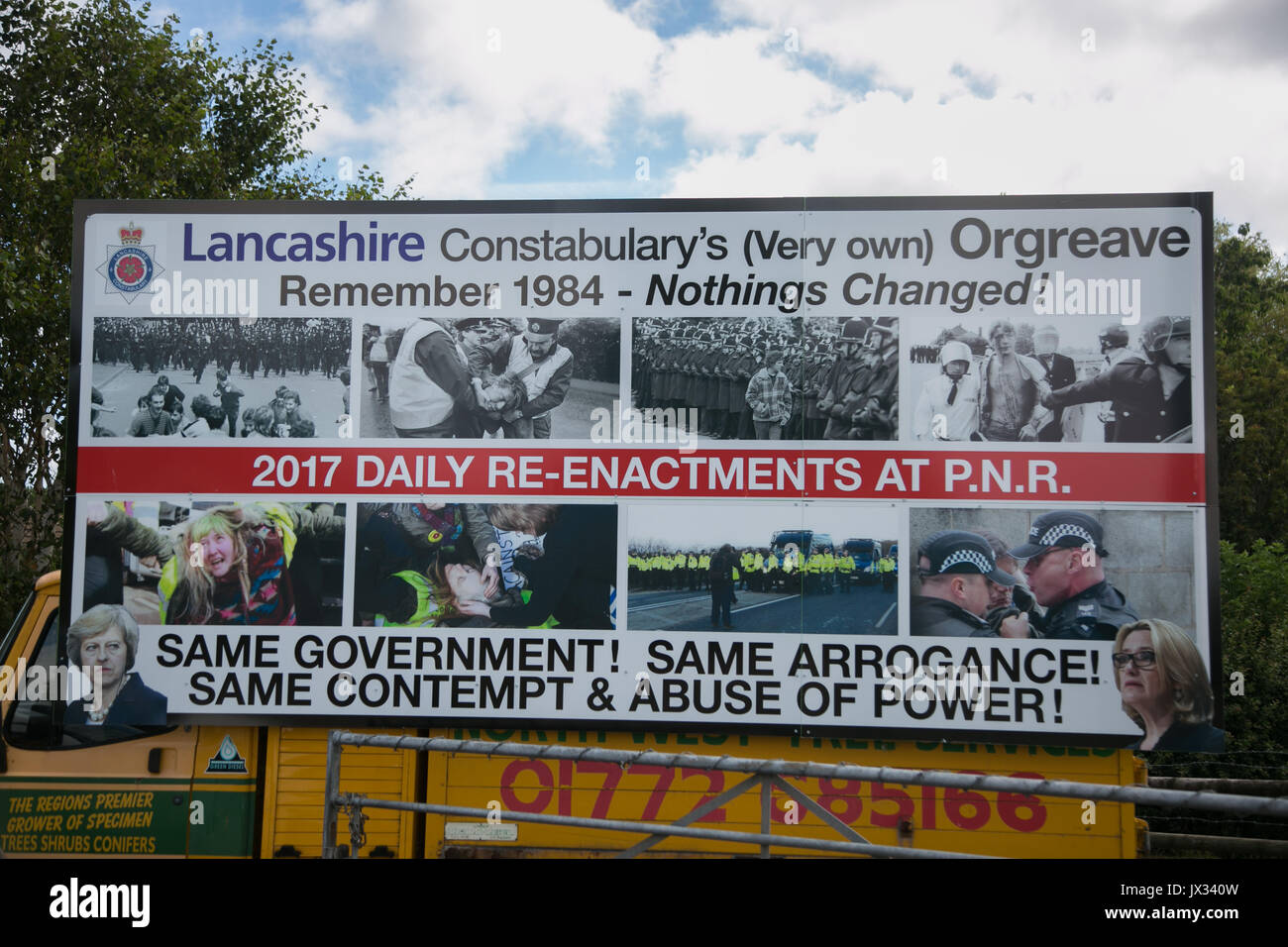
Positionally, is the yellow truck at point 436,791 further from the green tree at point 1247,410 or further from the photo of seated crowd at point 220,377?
the green tree at point 1247,410

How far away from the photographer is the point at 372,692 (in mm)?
5020

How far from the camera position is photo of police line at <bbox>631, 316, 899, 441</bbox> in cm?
495

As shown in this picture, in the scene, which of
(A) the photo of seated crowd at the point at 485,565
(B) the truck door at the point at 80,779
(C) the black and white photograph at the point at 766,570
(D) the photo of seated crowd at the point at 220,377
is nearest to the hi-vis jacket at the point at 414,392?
(D) the photo of seated crowd at the point at 220,377

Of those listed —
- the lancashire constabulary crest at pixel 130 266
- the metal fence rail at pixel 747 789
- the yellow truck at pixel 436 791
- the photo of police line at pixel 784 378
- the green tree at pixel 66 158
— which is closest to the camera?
the metal fence rail at pixel 747 789

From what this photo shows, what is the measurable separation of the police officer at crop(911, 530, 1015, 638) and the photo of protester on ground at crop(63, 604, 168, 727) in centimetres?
381

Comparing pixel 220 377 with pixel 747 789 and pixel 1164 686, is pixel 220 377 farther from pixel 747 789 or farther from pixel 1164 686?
pixel 1164 686

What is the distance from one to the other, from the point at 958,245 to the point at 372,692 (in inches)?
143

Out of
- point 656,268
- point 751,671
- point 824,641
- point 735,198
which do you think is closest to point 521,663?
point 751,671

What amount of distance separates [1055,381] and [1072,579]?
95cm

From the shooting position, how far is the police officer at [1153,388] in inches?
190

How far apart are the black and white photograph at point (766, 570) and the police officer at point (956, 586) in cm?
14

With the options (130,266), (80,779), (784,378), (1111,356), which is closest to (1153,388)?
(1111,356)

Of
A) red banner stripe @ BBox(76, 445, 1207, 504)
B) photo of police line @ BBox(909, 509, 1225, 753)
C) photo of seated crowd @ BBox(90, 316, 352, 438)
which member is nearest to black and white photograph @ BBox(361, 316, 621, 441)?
red banner stripe @ BBox(76, 445, 1207, 504)

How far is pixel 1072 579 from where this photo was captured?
480 cm
